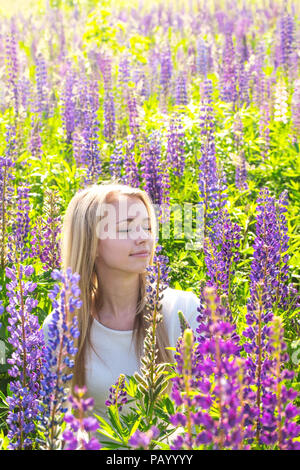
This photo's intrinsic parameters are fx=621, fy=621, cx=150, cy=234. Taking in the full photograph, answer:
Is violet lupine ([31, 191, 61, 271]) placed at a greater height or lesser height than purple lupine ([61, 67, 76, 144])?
lesser

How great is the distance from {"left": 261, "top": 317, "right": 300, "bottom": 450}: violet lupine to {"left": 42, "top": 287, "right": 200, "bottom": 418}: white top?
4.90ft

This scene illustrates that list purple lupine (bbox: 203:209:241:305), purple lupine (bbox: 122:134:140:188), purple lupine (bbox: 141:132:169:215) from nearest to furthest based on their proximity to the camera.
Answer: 1. purple lupine (bbox: 203:209:241:305)
2. purple lupine (bbox: 141:132:169:215)
3. purple lupine (bbox: 122:134:140:188)

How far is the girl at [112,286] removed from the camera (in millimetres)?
3107

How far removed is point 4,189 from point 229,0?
13044 mm

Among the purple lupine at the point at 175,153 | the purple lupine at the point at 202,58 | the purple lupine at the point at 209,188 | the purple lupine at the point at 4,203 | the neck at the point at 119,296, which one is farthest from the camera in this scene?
the purple lupine at the point at 202,58

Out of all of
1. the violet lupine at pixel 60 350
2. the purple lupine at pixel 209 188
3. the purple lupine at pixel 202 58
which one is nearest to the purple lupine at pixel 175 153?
the purple lupine at pixel 209 188

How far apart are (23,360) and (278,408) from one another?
3.83ft

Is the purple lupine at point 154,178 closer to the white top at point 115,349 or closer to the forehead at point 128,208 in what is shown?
the forehead at point 128,208

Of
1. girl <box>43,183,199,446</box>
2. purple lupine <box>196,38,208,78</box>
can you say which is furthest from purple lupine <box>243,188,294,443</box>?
purple lupine <box>196,38,208,78</box>

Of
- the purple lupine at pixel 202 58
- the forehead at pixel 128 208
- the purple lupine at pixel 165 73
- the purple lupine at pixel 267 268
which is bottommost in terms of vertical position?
the purple lupine at pixel 267 268

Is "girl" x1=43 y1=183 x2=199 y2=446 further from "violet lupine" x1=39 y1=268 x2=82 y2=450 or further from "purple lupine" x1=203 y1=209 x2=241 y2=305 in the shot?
"violet lupine" x1=39 y1=268 x2=82 y2=450

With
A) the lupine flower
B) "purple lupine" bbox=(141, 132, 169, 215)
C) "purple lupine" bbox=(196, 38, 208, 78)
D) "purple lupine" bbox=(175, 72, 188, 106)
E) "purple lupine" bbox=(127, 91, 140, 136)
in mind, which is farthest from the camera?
"purple lupine" bbox=(196, 38, 208, 78)

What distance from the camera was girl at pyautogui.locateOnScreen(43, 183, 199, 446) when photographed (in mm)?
3107

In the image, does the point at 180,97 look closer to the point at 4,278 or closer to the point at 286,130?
the point at 286,130
